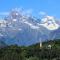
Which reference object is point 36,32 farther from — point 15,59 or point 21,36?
point 15,59

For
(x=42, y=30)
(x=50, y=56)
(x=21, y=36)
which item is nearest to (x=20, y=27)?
(x=21, y=36)

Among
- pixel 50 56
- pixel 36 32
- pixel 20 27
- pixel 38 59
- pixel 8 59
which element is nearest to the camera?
pixel 8 59

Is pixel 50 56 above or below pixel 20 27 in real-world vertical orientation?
below

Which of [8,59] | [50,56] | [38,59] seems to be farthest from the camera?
[50,56]

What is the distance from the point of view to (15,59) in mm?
29719

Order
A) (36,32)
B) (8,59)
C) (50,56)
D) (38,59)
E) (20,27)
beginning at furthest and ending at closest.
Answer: (20,27) → (36,32) → (50,56) → (38,59) → (8,59)

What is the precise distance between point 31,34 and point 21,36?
4598mm

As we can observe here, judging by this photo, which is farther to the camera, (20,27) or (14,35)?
(20,27)

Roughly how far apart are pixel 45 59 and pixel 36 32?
6995cm

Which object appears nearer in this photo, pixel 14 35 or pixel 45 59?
pixel 45 59

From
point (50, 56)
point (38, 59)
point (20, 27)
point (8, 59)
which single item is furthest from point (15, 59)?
point (20, 27)

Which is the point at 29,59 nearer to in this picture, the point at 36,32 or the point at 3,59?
the point at 3,59

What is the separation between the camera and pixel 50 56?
33.9 m

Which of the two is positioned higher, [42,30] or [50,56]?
[42,30]
